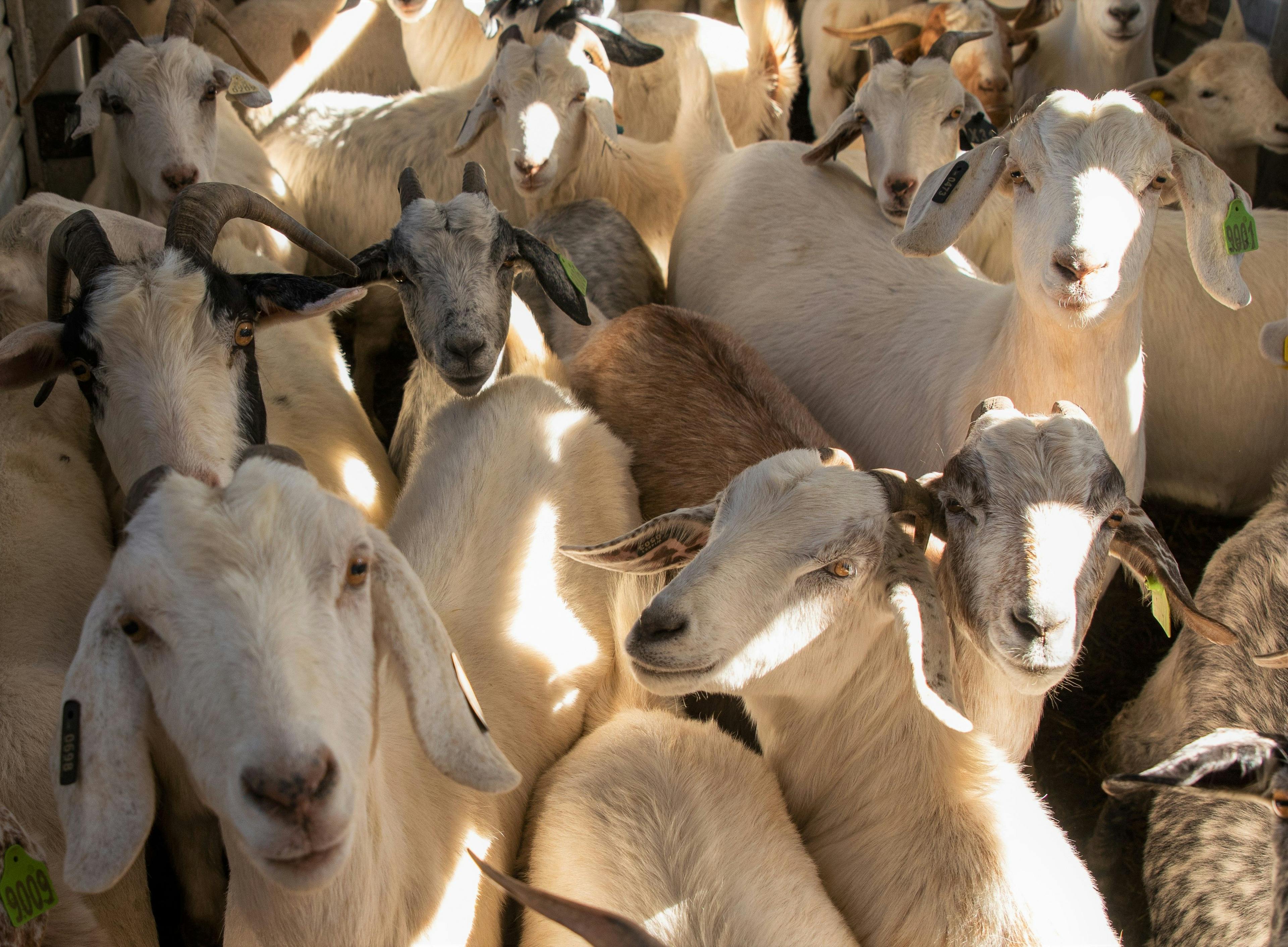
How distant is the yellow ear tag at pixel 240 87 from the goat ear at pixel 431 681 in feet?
10.3

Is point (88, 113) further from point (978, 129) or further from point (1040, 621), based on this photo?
point (1040, 621)

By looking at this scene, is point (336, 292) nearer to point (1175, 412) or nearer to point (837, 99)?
point (1175, 412)

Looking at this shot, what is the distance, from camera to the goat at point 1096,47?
18.8 feet

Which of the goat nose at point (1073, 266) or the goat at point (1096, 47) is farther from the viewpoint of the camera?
the goat at point (1096, 47)

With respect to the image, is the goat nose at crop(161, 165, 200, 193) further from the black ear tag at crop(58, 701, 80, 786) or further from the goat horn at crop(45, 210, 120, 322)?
the black ear tag at crop(58, 701, 80, 786)

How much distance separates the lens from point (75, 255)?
3.01 metres

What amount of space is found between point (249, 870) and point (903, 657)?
156 cm

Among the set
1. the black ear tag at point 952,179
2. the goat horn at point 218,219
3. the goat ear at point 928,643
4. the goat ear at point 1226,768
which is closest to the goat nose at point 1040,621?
the goat ear at point 928,643

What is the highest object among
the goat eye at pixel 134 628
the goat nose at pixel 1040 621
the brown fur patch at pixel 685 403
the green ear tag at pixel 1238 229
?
the goat eye at pixel 134 628

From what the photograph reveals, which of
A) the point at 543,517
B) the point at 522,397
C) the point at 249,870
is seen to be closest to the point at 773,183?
the point at 522,397

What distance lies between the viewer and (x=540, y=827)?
274 cm

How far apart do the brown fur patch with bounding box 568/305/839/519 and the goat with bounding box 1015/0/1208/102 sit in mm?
2940

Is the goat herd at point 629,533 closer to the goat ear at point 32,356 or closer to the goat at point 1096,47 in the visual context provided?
the goat ear at point 32,356

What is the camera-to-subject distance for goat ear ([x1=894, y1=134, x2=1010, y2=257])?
333 centimetres
